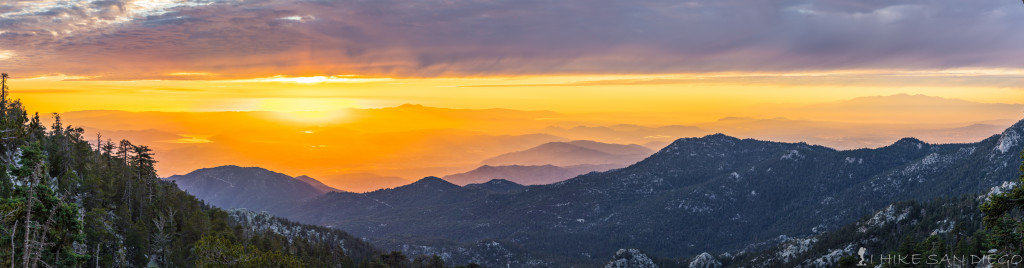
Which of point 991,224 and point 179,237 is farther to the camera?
point 179,237

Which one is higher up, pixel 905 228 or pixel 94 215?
pixel 94 215

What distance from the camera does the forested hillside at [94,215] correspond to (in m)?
42.1

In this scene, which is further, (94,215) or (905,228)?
(905,228)

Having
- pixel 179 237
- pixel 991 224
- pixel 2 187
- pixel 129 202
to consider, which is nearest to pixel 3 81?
pixel 129 202

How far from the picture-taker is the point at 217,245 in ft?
249

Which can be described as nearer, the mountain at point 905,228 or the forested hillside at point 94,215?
the forested hillside at point 94,215

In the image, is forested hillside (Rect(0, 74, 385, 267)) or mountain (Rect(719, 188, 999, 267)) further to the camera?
mountain (Rect(719, 188, 999, 267))

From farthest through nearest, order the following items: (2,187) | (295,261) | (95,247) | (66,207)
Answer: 1. (295,261)
2. (95,247)
3. (2,187)
4. (66,207)

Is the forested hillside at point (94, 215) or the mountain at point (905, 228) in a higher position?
the forested hillside at point (94, 215)

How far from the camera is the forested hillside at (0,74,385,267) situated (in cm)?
4206

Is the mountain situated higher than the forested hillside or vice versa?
the forested hillside

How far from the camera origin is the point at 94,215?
8119 cm

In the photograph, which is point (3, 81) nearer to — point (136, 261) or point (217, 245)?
point (136, 261)

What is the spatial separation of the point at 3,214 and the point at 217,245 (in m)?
37.0
